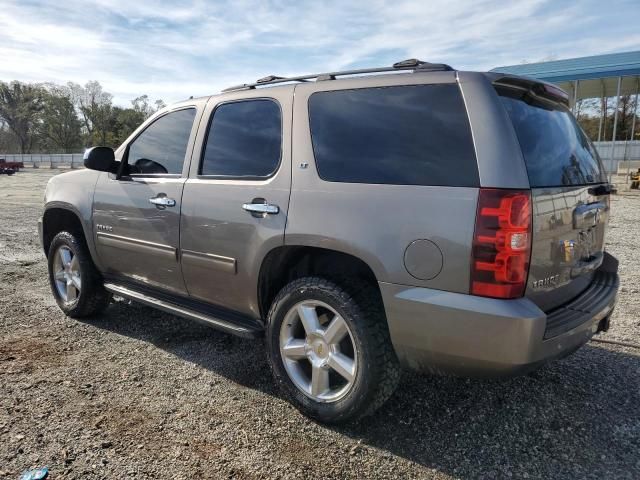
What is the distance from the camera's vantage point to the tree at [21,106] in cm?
6047

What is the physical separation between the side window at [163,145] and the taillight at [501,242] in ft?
7.39

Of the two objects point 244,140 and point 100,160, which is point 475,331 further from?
point 100,160

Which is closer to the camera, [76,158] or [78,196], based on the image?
[78,196]

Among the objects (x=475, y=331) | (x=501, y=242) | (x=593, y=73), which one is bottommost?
(x=475, y=331)

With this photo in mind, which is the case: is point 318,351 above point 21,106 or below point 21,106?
below

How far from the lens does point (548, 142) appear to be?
249 cm

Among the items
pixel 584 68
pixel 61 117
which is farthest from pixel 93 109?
pixel 584 68

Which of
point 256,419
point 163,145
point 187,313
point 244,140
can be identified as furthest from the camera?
point 163,145

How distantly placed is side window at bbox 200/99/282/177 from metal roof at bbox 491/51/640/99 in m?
15.8

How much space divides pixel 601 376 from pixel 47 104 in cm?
7172

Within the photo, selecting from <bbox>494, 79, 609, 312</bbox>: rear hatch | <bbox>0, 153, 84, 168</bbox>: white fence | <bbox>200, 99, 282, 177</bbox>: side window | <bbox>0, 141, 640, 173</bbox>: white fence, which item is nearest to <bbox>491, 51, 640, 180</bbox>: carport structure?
<bbox>0, 141, 640, 173</bbox>: white fence

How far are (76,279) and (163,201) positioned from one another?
1577 millimetres

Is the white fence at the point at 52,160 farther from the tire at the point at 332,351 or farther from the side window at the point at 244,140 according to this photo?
the tire at the point at 332,351

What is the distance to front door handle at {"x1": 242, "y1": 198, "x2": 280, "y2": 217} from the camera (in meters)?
2.83
